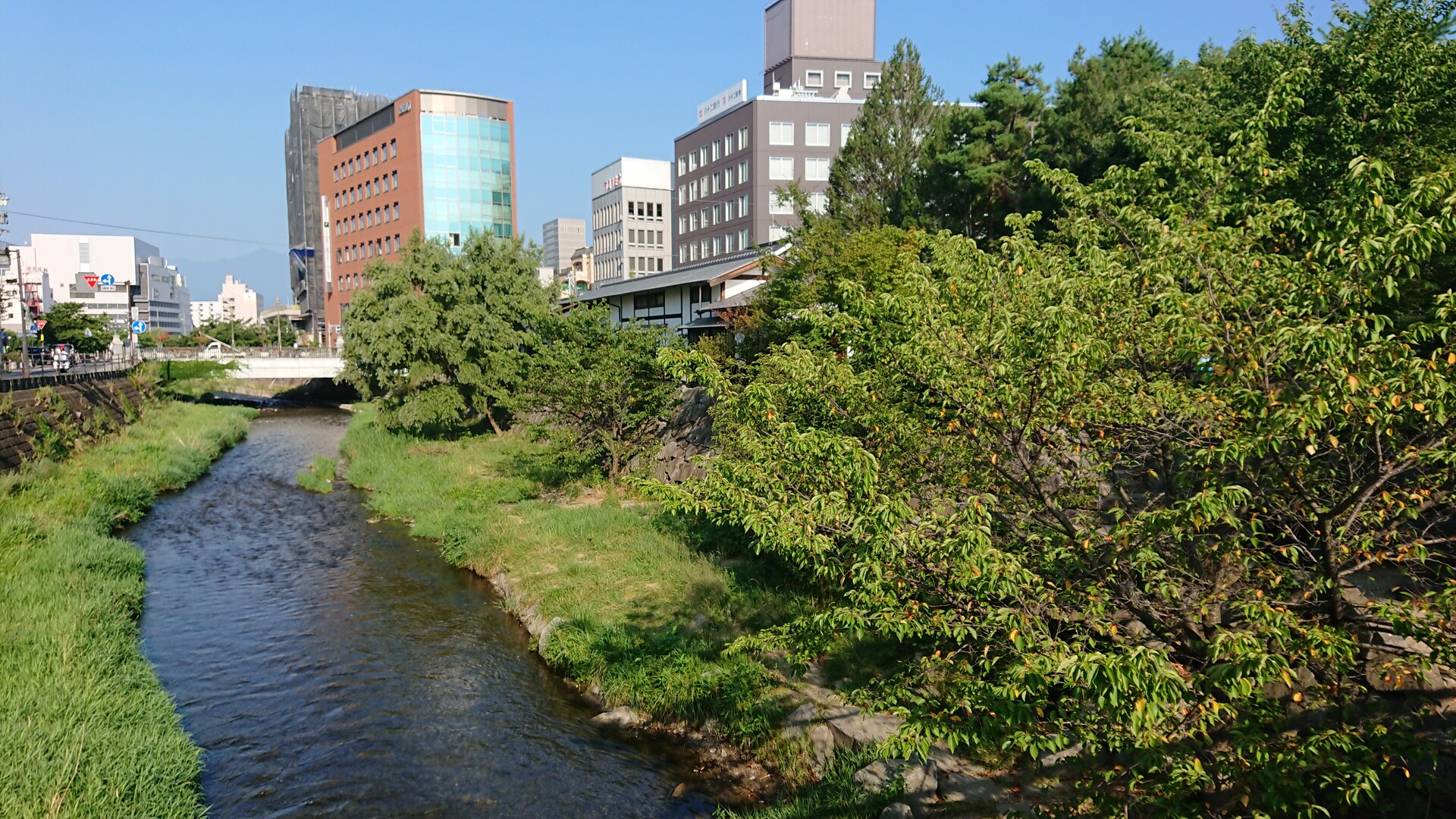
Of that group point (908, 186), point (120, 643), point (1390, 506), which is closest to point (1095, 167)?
point (908, 186)

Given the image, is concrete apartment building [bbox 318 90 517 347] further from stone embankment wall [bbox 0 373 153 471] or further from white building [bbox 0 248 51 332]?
stone embankment wall [bbox 0 373 153 471]

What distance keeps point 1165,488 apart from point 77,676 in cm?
1497

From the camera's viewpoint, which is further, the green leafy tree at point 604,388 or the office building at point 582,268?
the office building at point 582,268

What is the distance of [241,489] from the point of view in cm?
3297

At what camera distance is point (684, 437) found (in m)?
27.5

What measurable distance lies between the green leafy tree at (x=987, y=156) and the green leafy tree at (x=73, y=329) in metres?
70.8

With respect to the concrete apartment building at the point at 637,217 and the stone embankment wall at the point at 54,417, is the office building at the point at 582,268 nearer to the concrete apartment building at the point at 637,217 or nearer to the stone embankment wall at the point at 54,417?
the concrete apartment building at the point at 637,217

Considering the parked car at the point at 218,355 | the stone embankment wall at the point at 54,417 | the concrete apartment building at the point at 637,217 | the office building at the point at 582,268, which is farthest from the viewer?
the office building at the point at 582,268

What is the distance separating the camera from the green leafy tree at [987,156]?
1196 inches

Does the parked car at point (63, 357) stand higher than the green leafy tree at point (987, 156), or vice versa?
the green leafy tree at point (987, 156)

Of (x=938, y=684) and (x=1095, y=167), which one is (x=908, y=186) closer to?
(x=1095, y=167)

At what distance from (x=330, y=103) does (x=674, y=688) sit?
174654mm

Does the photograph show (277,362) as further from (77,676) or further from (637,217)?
(77,676)

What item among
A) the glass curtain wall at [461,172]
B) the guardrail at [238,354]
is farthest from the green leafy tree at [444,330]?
the glass curtain wall at [461,172]
